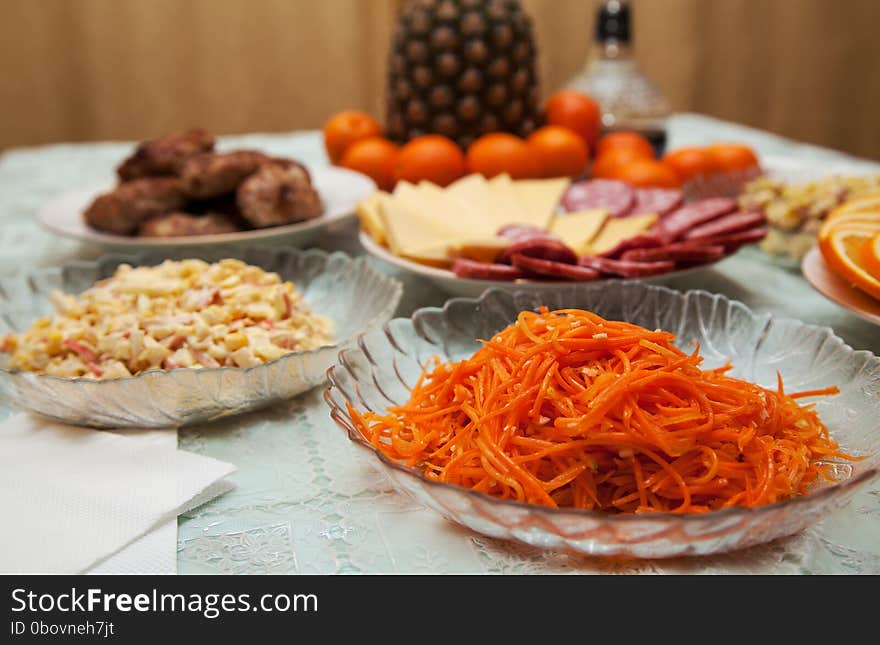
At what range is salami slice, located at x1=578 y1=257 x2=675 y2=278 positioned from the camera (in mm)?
1070

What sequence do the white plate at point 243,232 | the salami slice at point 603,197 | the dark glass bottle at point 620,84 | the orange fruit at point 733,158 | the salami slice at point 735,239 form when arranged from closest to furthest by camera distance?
1. the salami slice at point 735,239
2. the white plate at point 243,232
3. the salami slice at point 603,197
4. the orange fruit at point 733,158
5. the dark glass bottle at point 620,84

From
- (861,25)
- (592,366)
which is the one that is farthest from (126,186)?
(861,25)

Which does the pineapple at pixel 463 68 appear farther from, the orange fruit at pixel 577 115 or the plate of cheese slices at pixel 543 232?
the plate of cheese slices at pixel 543 232

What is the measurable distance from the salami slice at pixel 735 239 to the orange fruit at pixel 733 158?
20.7 inches

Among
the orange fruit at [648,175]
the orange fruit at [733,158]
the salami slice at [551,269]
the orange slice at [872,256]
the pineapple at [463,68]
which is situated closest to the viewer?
the orange slice at [872,256]

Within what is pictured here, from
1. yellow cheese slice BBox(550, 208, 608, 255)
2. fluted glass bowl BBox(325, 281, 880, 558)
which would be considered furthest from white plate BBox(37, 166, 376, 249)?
fluted glass bowl BBox(325, 281, 880, 558)

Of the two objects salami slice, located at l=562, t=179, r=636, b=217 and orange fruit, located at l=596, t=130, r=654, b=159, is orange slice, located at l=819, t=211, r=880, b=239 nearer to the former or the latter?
salami slice, located at l=562, t=179, r=636, b=217

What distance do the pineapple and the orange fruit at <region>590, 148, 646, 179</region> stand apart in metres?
0.21

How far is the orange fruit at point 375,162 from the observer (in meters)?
1.75

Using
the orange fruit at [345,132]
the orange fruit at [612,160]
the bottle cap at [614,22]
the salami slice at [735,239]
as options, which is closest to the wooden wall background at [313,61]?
the bottle cap at [614,22]

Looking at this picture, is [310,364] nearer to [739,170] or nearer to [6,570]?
[6,570]

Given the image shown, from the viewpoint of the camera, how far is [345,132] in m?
1.90

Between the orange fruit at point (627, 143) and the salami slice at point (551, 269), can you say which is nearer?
the salami slice at point (551, 269)

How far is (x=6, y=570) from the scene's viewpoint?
614 millimetres
